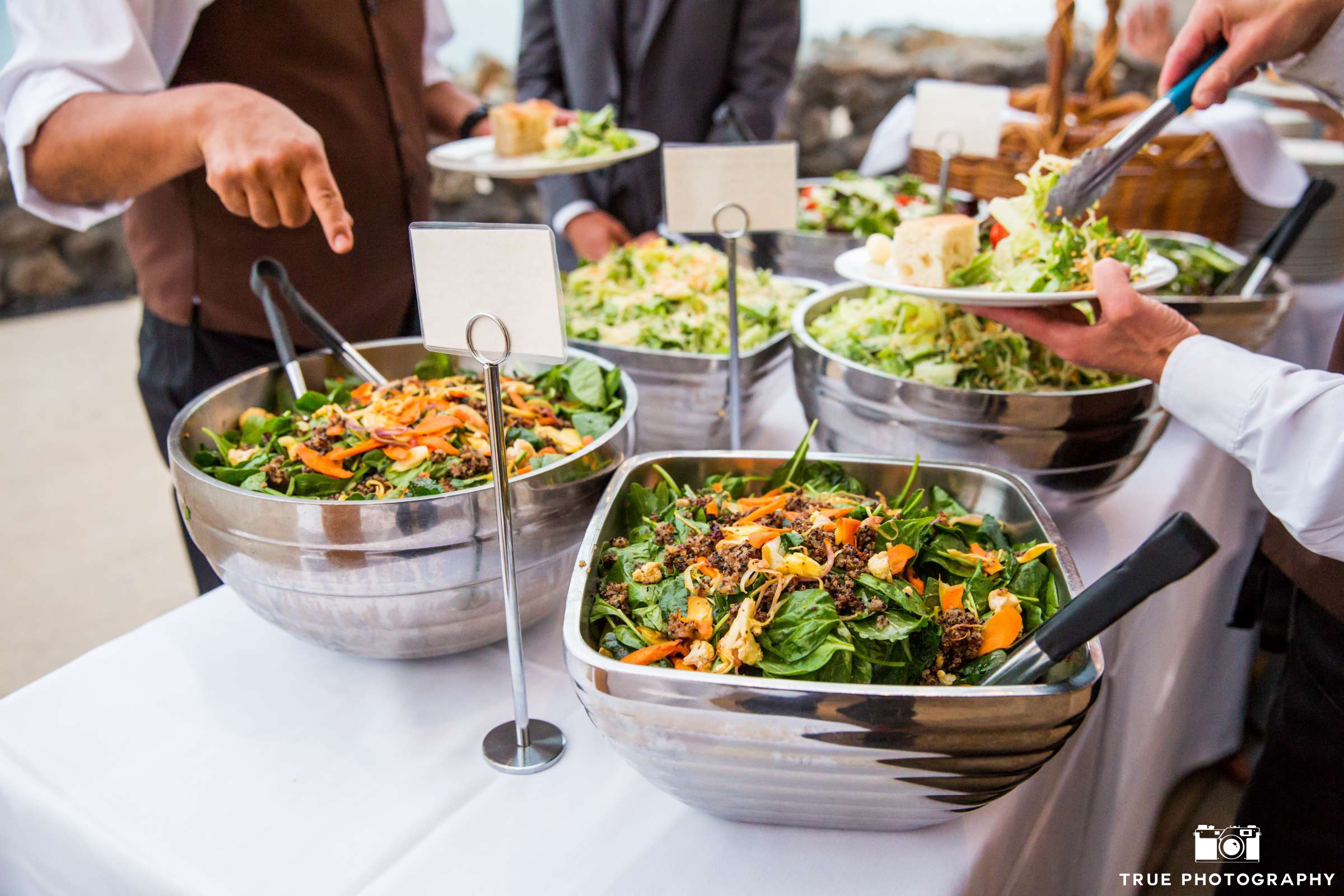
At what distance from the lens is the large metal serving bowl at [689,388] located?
1.44 meters

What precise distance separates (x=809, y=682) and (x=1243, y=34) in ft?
4.08

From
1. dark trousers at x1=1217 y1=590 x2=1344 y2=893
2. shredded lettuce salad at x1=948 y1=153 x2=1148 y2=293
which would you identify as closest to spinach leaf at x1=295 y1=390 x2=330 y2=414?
shredded lettuce salad at x1=948 y1=153 x2=1148 y2=293

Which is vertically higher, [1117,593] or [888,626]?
[1117,593]

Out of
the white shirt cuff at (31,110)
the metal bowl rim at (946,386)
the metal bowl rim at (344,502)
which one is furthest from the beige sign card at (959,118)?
the white shirt cuff at (31,110)

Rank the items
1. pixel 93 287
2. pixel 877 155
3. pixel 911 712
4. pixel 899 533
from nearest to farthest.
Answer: pixel 911 712, pixel 899 533, pixel 877 155, pixel 93 287

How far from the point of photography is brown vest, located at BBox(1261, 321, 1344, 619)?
1141 millimetres

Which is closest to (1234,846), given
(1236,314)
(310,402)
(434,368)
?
(1236,314)

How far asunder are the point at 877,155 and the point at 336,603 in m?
2.53

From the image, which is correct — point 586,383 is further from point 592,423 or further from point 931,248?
point 931,248

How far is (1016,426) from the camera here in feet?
4.00

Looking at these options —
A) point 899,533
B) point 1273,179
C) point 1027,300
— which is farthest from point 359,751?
point 1273,179

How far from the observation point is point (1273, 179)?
7.53ft

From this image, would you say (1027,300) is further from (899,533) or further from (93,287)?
(93,287)

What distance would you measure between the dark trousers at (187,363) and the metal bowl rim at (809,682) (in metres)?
0.97
